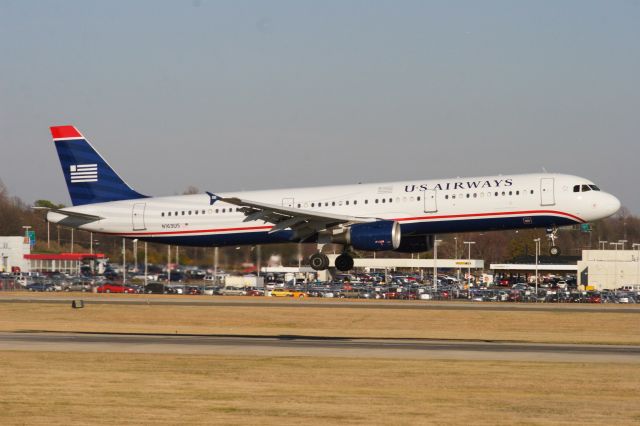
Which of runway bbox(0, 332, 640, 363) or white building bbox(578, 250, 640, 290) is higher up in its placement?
white building bbox(578, 250, 640, 290)

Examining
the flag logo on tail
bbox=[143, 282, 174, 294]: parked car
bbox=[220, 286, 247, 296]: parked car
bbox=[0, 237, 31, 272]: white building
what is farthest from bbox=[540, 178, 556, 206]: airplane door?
bbox=[0, 237, 31, 272]: white building

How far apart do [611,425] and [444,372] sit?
8.47 m

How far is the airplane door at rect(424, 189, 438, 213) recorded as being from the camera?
52.9 meters

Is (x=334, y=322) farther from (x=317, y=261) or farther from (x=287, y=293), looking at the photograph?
(x=287, y=293)

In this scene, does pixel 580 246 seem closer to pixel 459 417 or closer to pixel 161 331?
pixel 161 331

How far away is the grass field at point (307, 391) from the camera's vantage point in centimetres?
2459

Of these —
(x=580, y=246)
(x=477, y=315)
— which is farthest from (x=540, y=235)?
(x=477, y=315)

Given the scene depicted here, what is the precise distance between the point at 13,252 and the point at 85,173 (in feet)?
224

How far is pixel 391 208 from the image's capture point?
54.2 meters

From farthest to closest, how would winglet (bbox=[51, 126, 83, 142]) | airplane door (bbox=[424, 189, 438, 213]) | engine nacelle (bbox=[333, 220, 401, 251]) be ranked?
winglet (bbox=[51, 126, 83, 142]), airplane door (bbox=[424, 189, 438, 213]), engine nacelle (bbox=[333, 220, 401, 251])

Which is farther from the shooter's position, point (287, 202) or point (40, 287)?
point (40, 287)

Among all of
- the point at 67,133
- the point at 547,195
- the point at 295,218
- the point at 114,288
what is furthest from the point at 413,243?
the point at 114,288

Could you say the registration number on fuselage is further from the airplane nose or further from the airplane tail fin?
the airplane nose

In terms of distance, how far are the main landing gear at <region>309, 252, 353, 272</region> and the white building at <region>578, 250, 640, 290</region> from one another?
66.0 metres
